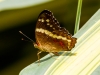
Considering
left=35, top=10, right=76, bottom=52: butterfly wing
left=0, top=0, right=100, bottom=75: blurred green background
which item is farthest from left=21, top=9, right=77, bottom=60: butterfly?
left=0, top=0, right=100, bottom=75: blurred green background

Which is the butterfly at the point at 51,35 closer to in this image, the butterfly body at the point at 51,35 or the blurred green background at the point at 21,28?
the butterfly body at the point at 51,35

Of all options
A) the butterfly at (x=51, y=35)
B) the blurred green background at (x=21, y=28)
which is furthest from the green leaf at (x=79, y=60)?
the blurred green background at (x=21, y=28)

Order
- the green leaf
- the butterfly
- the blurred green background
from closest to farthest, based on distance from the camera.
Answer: the green leaf, the butterfly, the blurred green background

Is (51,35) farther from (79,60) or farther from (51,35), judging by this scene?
(79,60)

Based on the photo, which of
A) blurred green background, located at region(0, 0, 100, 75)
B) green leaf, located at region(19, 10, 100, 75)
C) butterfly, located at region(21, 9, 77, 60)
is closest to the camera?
green leaf, located at region(19, 10, 100, 75)

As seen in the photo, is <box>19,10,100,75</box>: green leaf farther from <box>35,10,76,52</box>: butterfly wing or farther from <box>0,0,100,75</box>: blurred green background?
<box>0,0,100,75</box>: blurred green background

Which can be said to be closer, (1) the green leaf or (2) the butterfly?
(1) the green leaf

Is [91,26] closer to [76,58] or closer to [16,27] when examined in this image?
[76,58]

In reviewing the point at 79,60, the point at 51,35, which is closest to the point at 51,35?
the point at 51,35
